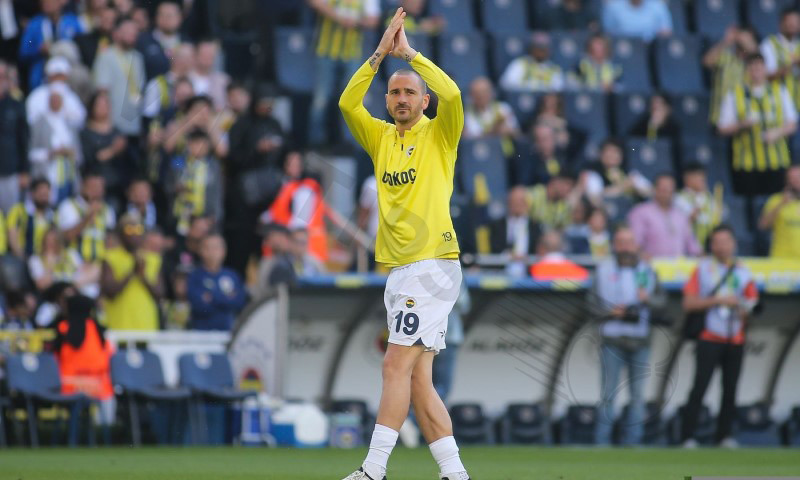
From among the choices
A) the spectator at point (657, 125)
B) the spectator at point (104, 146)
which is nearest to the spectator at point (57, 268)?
the spectator at point (104, 146)

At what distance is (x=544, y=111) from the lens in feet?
67.1

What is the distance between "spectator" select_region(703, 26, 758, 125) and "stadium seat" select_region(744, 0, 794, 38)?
1917mm

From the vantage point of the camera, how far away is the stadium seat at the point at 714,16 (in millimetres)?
24297

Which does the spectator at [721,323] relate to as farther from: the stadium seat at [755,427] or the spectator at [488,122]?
the spectator at [488,122]

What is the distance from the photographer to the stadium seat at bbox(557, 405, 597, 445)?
1755 centimetres

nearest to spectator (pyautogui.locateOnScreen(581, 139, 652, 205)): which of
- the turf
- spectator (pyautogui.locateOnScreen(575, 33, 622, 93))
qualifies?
spectator (pyautogui.locateOnScreen(575, 33, 622, 93))

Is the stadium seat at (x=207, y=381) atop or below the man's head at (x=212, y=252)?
below

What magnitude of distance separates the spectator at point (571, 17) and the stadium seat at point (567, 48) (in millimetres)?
500

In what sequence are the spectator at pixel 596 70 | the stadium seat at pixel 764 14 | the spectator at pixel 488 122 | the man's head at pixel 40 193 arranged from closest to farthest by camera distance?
1. the man's head at pixel 40 193
2. the spectator at pixel 488 122
3. the spectator at pixel 596 70
4. the stadium seat at pixel 764 14

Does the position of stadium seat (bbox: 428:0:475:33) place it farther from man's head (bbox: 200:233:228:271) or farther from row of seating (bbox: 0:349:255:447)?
row of seating (bbox: 0:349:255:447)

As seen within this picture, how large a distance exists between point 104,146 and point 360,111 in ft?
30.9

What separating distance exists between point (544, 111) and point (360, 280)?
4.80m

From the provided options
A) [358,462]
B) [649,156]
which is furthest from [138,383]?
[649,156]

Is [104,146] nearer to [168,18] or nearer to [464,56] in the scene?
[168,18]
